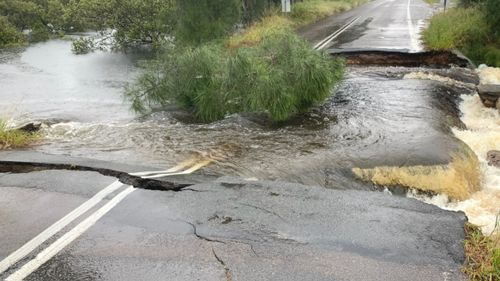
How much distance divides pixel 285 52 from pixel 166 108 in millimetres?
3777

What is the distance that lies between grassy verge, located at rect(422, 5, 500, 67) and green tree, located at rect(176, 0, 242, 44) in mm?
8607

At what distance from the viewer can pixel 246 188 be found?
20.6ft

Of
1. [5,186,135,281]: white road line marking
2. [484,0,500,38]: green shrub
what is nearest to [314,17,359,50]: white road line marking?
[484,0,500,38]: green shrub

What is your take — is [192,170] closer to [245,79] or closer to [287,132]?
[287,132]

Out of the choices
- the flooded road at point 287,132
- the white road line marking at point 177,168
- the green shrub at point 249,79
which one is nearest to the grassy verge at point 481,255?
the flooded road at point 287,132

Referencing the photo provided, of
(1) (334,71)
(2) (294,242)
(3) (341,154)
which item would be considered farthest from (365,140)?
(2) (294,242)

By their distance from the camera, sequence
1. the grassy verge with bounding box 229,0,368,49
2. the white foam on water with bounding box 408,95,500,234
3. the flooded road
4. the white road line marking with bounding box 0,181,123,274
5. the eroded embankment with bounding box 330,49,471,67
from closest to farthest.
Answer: the white road line marking with bounding box 0,181,123,274
the white foam on water with bounding box 408,95,500,234
the flooded road
the eroded embankment with bounding box 330,49,471,67
the grassy verge with bounding box 229,0,368,49

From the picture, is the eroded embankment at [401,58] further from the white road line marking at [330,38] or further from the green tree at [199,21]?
the green tree at [199,21]

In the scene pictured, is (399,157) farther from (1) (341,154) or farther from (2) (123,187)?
(2) (123,187)

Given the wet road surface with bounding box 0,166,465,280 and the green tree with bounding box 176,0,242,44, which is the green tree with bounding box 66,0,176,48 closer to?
the green tree with bounding box 176,0,242,44

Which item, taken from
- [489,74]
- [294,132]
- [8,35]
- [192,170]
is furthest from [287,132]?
[8,35]

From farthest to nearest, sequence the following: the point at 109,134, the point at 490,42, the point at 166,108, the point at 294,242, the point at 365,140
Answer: the point at 490,42, the point at 166,108, the point at 109,134, the point at 365,140, the point at 294,242

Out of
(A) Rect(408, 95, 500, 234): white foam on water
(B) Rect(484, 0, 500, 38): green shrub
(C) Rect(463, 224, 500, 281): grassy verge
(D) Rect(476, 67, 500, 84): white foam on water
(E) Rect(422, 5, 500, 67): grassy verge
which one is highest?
(B) Rect(484, 0, 500, 38): green shrub

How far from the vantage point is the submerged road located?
428 centimetres
